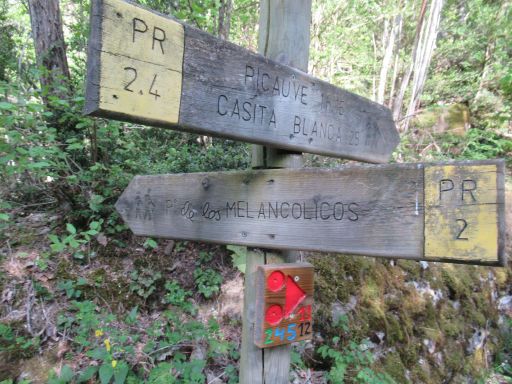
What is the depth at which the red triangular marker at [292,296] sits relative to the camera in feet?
4.72

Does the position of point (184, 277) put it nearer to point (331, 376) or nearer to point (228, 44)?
point (331, 376)

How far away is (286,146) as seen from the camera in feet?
4.43

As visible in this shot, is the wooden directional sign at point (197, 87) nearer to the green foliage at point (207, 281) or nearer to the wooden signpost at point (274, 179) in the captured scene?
the wooden signpost at point (274, 179)

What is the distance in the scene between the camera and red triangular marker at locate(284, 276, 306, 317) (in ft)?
4.72

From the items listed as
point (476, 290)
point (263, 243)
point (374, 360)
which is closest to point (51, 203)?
point (263, 243)

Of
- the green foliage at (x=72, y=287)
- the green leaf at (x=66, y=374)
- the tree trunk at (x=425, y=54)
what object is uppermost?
the tree trunk at (x=425, y=54)

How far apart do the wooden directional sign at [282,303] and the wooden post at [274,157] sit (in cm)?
13

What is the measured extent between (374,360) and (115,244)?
9.33 feet

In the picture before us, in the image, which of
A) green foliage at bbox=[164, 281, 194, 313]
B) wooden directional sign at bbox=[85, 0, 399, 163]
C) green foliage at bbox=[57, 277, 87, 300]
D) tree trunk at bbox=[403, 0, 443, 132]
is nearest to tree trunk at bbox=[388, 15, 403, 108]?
tree trunk at bbox=[403, 0, 443, 132]

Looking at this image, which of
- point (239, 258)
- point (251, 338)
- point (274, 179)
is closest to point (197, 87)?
point (274, 179)

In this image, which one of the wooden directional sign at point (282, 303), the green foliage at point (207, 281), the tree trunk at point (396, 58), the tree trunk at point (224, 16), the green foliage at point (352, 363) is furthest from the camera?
the tree trunk at point (396, 58)

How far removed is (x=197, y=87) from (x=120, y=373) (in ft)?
6.87

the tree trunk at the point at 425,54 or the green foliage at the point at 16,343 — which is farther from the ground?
the tree trunk at the point at 425,54

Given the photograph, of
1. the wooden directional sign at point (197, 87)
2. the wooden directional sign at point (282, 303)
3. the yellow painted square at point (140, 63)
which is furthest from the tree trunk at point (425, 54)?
the yellow painted square at point (140, 63)
